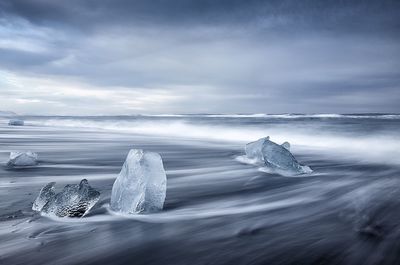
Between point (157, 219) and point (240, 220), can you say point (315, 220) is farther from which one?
point (157, 219)

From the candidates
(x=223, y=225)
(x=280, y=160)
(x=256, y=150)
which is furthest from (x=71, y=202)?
(x=256, y=150)

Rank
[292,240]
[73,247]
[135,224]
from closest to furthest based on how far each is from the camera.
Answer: [73,247]
[292,240]
[135,224]

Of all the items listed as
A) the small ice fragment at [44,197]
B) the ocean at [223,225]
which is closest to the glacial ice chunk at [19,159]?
the ocean at [223,225]

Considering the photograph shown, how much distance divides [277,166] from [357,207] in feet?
7.23

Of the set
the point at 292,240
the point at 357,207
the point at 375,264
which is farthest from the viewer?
the point at 357,207

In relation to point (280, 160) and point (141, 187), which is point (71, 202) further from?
point (280, 160)

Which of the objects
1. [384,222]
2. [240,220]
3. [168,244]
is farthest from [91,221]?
[384,222]

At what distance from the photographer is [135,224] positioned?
108 inches

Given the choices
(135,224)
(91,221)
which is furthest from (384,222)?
(91,221)

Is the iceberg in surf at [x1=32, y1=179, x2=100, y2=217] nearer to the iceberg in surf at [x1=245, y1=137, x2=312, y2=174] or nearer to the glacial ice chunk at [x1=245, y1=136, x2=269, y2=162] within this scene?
the iceberg in surf at [x1=245, y1=137, x2=312, y2=174]

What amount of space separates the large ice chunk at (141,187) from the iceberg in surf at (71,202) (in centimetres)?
24

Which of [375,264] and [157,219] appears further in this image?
[157,219]

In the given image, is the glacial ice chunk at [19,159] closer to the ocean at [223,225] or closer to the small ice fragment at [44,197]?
the ocean at [223,225]

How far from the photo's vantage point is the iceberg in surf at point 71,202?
283 cm
